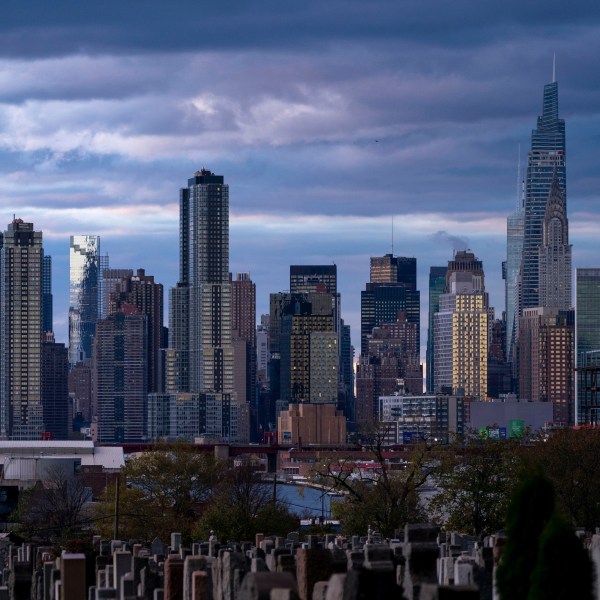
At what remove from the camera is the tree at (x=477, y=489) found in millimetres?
78125

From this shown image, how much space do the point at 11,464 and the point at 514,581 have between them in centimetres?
17970

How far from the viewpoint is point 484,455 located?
83.9 metres

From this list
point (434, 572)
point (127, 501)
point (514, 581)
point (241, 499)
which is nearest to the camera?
point (514, 581)

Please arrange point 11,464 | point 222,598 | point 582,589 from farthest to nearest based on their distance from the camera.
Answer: point 11,464 → point 222,598 → point 582,589

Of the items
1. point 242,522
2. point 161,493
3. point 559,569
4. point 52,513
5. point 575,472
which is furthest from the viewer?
point 52,513

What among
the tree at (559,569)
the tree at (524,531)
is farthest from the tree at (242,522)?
the tree at (559,569)

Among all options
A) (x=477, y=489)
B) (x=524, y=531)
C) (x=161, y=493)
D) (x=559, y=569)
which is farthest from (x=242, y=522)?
(x=559, y=569)

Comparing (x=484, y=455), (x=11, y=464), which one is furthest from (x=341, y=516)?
A: (x=11, y=464)

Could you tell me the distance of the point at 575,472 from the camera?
258 ft

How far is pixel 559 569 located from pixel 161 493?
8733cm

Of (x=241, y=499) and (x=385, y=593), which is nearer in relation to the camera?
(x=385, y=593)

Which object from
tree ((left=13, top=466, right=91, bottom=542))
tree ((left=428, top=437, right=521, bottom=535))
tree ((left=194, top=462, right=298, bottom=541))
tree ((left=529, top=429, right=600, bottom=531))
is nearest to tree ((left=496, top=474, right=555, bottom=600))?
tree ((left=529, top=429, right=600, bottom=531))

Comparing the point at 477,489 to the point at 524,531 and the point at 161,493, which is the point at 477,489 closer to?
the point at 161,493

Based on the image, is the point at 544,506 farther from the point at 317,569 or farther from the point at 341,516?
the point at 341,516
